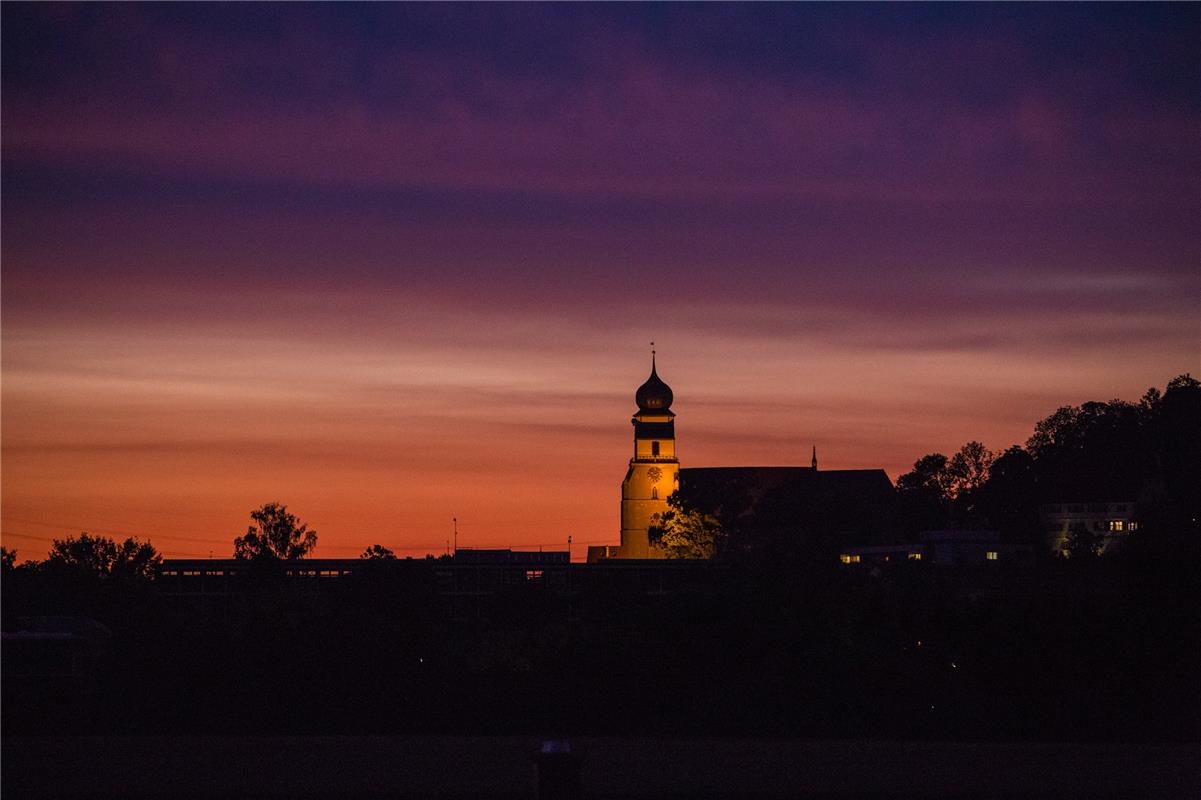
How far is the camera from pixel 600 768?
4203cm

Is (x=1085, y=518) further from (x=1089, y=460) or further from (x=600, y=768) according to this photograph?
(x=600, y=768)

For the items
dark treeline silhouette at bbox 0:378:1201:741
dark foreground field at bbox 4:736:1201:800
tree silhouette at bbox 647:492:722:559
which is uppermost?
tree silhouette at bbox 647:492:722:559

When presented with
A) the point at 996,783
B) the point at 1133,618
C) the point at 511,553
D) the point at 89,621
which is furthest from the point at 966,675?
the point at 511,553

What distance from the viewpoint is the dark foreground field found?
3831 cm

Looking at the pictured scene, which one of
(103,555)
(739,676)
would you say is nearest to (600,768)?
(739,676)

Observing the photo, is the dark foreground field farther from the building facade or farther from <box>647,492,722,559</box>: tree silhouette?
<box>647,492,722,559</box>: tree silhouette

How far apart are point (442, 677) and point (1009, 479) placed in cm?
13871

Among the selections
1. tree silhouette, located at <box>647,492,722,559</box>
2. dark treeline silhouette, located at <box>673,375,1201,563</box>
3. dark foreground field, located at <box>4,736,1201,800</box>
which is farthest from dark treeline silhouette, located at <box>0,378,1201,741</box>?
tree silhouette, located at <box>647,492,722,559</box>

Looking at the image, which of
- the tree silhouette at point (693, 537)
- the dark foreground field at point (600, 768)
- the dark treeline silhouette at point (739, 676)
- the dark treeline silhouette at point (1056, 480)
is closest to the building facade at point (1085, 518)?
the dark treeline silhouette at point (1056, 480)

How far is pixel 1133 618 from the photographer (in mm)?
59156

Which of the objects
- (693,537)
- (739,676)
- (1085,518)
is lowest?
(739,676)

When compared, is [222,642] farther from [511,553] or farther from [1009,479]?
[1009,479]

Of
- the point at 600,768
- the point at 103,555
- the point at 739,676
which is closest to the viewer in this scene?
the point at 600,768

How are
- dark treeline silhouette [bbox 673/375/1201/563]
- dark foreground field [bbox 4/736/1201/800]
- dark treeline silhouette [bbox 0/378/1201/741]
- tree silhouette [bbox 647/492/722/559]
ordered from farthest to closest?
tree silhouette [bbox 647/492/722/559] < dark treeline silhouette [bbox 673/375/1201/563] < dark treeline silhouette [bbox 0/378/1201/741] < dark foreground field [bbox 4/736/1201/800]
